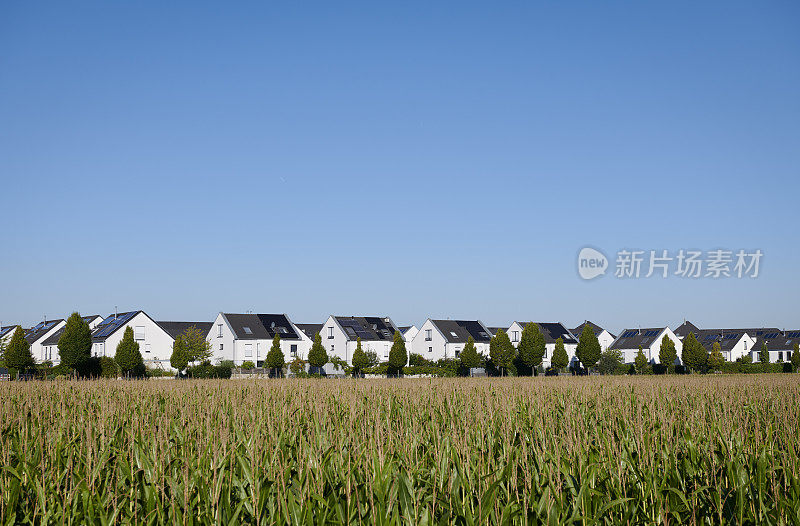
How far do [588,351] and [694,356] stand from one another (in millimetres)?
10857

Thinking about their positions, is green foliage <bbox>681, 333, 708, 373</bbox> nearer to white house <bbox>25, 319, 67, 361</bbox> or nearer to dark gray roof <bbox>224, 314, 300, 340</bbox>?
dark gray roof <bbox>224, 314, 300, 340</bbox>

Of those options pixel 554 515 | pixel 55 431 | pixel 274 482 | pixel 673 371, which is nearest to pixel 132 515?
pixel 274 482

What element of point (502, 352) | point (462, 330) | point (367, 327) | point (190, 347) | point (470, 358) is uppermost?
point (367, 327)

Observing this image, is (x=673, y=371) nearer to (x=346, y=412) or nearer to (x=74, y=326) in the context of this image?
(x=74, y=326)

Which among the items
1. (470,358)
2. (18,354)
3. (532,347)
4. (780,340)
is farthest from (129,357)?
(780,340)

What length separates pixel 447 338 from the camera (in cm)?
7106

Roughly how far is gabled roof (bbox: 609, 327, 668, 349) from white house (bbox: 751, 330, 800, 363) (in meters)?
14.3

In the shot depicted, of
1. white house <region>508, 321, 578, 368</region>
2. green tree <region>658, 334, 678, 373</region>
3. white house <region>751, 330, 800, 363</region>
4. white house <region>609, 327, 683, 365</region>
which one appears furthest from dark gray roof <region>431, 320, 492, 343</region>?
white house <region>751, 330, 800, 363</region>

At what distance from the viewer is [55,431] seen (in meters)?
8.65

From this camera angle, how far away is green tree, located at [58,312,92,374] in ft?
121

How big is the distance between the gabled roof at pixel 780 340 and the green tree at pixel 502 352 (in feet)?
164

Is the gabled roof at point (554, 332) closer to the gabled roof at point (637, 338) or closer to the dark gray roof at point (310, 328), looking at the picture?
the gabled roof at point (637, 338)

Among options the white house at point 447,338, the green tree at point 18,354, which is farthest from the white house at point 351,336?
the green tree at point 18,354

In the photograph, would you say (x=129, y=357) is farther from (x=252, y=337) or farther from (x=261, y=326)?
(x=261, y=326)
